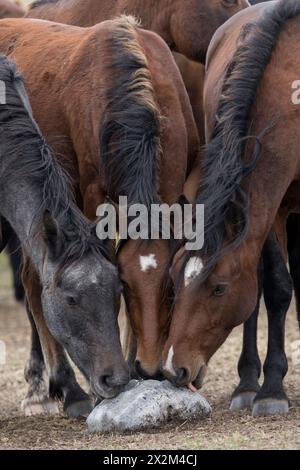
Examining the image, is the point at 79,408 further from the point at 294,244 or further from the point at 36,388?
the point at 294,244

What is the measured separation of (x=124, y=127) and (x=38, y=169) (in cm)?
60

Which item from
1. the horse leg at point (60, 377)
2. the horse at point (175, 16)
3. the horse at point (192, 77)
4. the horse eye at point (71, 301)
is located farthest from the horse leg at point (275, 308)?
the horse at point (175, 16)

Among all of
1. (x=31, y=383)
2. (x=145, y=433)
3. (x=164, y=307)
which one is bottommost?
(x=31, y=383)

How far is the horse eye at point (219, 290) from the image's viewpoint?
6469mm

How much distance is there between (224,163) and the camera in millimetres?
6594

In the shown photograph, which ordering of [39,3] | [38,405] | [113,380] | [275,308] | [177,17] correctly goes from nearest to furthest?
[113,380] → [275,308] → [38,405] → [177,17] → [39,3]

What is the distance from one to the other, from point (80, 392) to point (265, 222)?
5.72ft

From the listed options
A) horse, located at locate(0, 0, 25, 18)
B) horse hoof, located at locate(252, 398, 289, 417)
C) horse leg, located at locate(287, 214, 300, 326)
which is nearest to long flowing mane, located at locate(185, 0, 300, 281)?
horse hoof, located at locate(252, 398, 289, 417)

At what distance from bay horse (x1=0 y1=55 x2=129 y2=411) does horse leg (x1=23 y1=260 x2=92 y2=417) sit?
81 centimetres

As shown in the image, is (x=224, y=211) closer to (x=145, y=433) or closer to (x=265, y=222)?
(x=265, y=222)

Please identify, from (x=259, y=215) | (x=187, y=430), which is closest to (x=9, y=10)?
(x=259, y=215)

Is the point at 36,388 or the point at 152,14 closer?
the point at 36,388

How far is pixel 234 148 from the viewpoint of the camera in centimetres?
661
